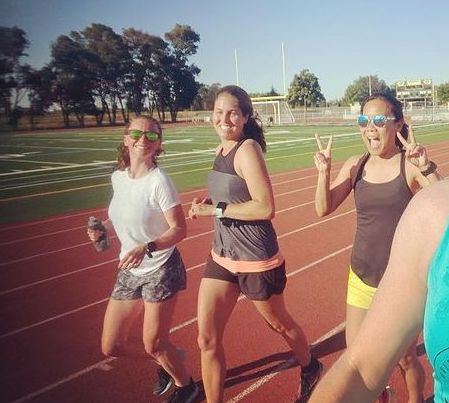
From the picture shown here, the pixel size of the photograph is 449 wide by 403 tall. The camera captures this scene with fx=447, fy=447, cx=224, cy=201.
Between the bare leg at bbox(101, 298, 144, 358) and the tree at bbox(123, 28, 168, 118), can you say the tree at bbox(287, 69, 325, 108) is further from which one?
the bare leg at bbox(101, 298, 144, 358)

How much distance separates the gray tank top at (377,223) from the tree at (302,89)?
7457 centimetres

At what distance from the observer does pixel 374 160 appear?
2842 mm

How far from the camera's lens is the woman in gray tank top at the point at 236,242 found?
2.79m

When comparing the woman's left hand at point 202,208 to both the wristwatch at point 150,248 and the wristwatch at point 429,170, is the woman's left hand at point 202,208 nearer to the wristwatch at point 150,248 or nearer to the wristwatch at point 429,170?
the wristwatch at point 150,248

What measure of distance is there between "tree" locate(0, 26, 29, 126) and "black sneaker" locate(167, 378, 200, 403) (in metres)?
2.16

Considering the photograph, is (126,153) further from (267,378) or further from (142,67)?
(142,67)

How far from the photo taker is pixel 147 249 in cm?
285

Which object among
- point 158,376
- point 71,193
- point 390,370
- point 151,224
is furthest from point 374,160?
point 71,193

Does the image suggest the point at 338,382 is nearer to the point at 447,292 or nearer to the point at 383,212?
the point at 447,292

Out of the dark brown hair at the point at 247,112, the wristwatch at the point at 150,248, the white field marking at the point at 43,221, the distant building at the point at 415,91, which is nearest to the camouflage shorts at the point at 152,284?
the wristwatch at the point at 150,248

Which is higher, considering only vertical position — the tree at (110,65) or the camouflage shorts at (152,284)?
the tree at (110,65)

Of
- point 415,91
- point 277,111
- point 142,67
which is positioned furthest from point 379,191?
point 415,91

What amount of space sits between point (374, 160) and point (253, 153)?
772 millimetres

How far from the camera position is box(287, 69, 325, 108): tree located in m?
75.0
